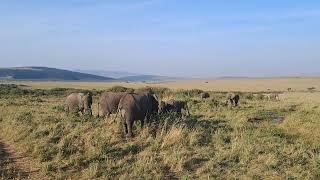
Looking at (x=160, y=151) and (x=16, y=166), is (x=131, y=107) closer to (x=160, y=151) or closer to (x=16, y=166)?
(x=160, y=151)

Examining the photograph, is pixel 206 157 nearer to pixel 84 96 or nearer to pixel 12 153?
pixel 12 153

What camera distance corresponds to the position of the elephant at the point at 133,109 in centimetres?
1638

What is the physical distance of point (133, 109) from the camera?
16625 mm

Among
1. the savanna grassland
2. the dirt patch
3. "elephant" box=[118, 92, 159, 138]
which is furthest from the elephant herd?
the dirt patch

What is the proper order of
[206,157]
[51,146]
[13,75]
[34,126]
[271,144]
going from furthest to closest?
[13,75] → [34,126] → [271,144] → [51,146] → [206,157]

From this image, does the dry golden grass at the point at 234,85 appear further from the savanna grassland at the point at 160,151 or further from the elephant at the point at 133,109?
the savanna grassland at the point at 160,151

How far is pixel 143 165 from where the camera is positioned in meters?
12.2

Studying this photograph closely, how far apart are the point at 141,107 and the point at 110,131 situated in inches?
56.3

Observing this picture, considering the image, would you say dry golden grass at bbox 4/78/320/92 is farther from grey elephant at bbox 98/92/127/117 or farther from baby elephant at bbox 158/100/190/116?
grey elephant at bbox 98/92/127/117

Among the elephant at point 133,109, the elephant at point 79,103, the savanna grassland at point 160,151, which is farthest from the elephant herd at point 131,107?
the elephant at point 79,103

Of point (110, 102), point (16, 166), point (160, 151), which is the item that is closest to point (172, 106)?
point (110, 102)

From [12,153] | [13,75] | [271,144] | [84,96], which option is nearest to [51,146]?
[12,153]

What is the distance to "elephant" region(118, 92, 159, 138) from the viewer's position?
16375 mm

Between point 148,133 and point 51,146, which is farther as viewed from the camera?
point 148,133
